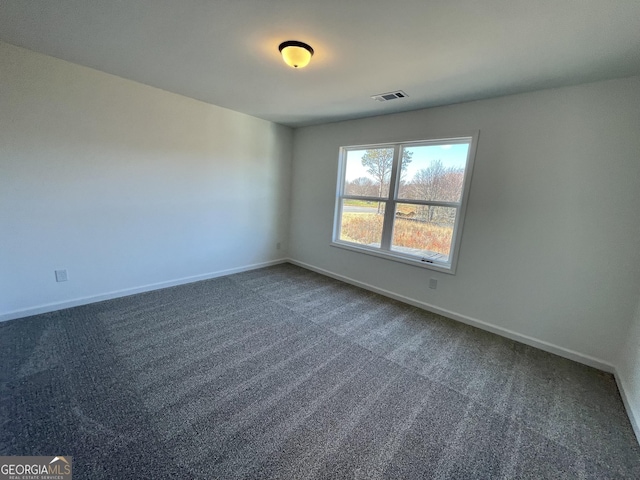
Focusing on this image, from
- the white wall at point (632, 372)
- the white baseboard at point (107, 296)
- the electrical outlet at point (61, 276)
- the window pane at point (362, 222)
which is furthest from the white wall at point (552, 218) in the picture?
the electrical outlet at point (61, 276)

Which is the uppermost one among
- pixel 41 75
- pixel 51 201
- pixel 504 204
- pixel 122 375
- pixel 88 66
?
pixel 88 66

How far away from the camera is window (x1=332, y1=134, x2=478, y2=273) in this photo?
3.00m

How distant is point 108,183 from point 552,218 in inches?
182

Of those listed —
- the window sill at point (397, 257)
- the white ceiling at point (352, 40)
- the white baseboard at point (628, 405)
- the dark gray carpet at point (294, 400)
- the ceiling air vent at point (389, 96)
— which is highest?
the ceiling air vent at point (389, 96)

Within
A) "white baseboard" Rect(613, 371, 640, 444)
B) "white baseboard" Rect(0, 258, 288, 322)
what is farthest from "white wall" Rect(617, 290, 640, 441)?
"white baseboard" Rect(0, 258, 288, 322)

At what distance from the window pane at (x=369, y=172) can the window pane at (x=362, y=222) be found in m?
0.17

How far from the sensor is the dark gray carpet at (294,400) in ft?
4.43

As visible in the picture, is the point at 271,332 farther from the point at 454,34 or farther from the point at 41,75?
the point at 41,75

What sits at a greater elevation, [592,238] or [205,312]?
[592,238]

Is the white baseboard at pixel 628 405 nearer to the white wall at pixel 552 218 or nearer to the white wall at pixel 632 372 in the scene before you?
the white wall at pixel 632 372

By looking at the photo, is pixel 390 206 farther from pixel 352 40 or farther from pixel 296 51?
pixel 296 51

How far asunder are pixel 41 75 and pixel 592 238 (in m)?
5.23

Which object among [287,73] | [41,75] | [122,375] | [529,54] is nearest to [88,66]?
[41,75]

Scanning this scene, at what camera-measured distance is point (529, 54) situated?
6.07 ft
